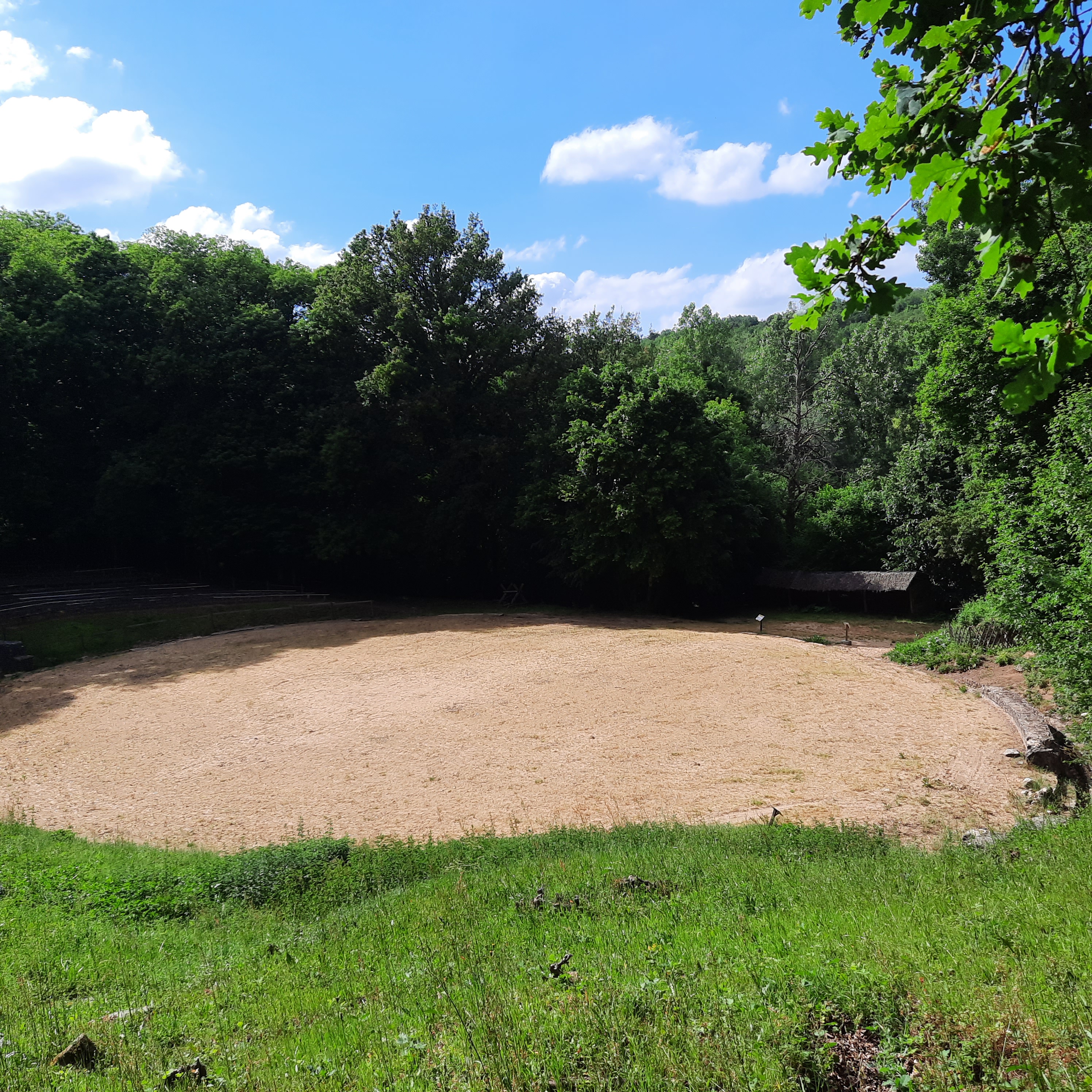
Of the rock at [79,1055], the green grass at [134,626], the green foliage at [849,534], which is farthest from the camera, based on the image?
the green foliage at [849,534]

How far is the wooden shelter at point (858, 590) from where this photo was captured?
1108 inches

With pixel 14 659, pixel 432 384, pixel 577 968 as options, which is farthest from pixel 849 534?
pixel 14 659

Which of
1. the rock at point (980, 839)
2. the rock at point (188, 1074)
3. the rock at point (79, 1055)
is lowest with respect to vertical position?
the rock at point (980, 839)

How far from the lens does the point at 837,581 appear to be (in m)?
29.6

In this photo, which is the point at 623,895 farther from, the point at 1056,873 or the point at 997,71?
the point at 997,71

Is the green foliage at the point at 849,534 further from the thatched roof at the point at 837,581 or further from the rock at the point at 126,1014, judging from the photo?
the rock at the point at 126,1014

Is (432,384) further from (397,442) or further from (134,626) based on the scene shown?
(134,626)

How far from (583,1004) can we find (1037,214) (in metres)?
4.30

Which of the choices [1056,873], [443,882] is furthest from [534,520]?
[1056,873]

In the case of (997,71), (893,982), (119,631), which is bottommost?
(119,631)

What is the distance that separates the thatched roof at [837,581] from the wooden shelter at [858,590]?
0.02 m

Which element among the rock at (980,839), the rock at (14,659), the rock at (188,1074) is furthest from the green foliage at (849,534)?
the rock at (188,1074)

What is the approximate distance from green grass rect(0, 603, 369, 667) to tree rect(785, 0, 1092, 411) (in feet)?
85.2

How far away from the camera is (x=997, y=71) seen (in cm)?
309
